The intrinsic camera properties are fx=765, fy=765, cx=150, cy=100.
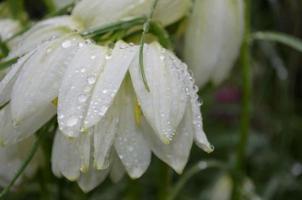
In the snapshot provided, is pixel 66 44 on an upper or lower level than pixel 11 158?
upper

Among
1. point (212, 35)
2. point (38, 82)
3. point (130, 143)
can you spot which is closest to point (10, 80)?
point (38, 82)

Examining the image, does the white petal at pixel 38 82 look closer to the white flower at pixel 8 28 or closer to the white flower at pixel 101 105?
the white flower at pixel 101 105

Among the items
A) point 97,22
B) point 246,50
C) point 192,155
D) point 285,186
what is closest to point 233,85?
point 192,155

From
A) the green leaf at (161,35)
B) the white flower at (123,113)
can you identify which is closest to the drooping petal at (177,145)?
the white flower at (123,113)

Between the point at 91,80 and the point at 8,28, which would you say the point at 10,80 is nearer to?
the point at 91,80

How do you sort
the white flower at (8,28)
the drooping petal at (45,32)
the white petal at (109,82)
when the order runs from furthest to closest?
the white flower at (8,28)
the drooping petal at (45,32)
the white petal at (109,82)

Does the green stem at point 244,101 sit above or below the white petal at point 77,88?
below

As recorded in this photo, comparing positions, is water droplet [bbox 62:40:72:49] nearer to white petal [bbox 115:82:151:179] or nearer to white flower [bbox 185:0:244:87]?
white petal [bbox 115:82:151:179]
